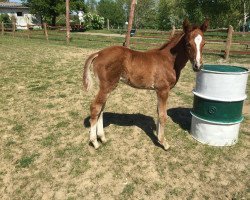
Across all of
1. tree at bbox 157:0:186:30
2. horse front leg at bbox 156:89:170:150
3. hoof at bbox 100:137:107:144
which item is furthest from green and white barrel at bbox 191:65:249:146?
tree at bbox 157:0:186:30

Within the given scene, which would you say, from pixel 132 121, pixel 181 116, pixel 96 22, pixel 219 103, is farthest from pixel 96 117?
pixel 96 22

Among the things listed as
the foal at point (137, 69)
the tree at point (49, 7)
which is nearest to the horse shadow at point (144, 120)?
the foal at point (137, 69)

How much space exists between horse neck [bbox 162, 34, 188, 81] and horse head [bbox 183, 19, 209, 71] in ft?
1.53

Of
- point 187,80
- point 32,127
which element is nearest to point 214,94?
point 32,127

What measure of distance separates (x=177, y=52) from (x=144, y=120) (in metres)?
2.09

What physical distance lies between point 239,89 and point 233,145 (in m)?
1.17

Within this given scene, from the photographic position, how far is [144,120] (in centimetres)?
632

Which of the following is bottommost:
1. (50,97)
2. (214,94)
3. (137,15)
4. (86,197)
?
(86,197)

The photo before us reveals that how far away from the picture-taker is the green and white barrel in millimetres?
4742

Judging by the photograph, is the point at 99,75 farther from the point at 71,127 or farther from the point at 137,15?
the point at 137,15

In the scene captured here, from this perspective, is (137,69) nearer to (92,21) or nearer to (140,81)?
(140,81)

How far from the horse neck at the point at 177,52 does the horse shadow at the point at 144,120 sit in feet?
5.18

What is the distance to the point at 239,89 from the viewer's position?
15.8ft

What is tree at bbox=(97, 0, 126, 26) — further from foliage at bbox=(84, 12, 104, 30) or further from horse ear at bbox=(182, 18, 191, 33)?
horse ear at bbox=(182, 18, 191, 33)
